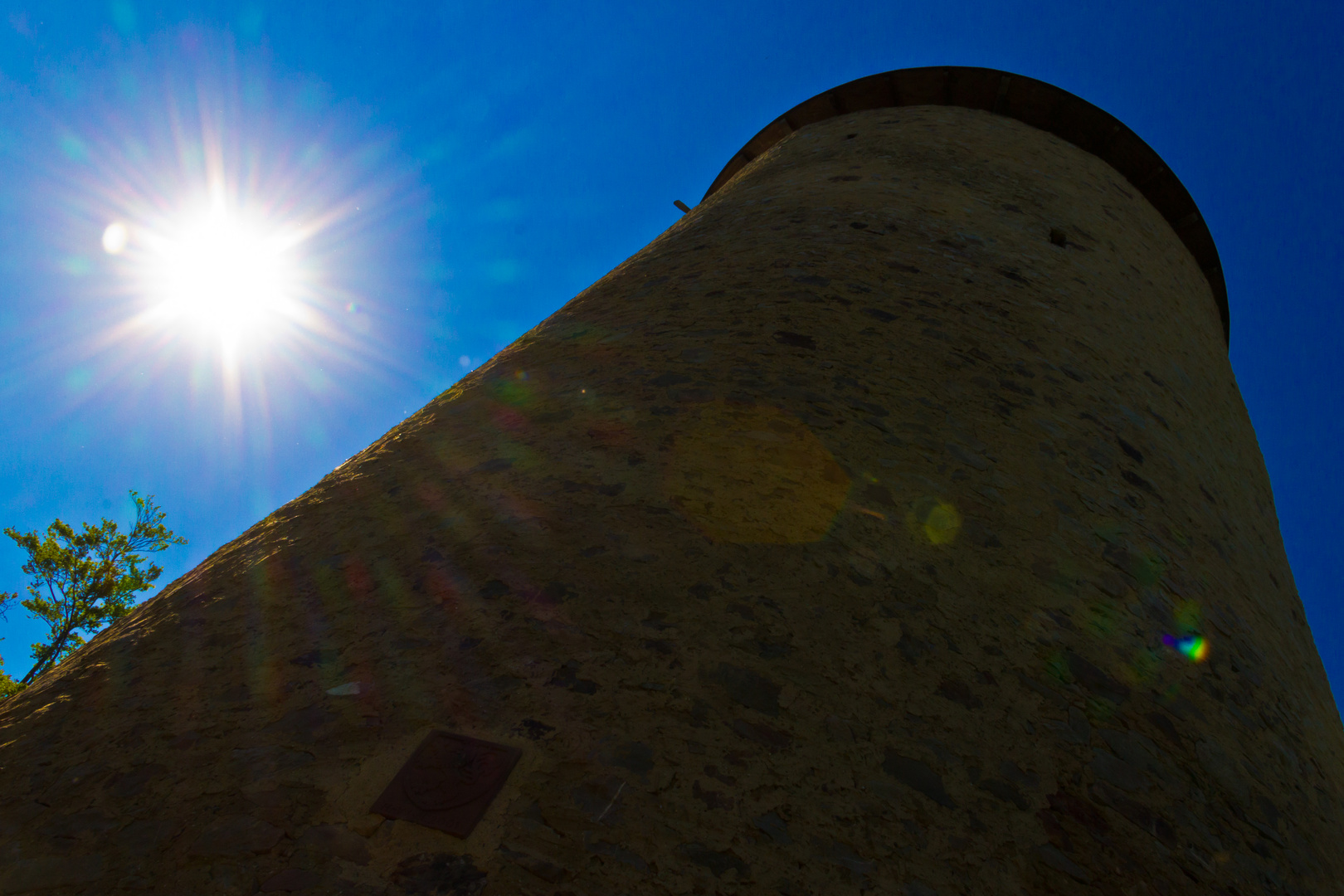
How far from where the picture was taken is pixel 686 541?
91.7 inches

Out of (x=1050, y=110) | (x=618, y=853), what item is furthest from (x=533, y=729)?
(x=1050, y=110)

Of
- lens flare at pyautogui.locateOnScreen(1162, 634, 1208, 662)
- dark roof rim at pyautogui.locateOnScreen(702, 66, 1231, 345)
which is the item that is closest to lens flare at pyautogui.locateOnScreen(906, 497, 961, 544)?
lens flare at pyautogui.locateOnScreen(1162, 634, 1208, 662)

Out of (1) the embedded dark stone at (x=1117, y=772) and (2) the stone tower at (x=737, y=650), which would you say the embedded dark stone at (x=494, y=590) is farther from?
(1) the embedded dark stone at (x=1117, y=772)

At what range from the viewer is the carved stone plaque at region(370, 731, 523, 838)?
5.21 ft

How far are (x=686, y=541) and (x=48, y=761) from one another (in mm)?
1748

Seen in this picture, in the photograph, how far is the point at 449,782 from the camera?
1649mm

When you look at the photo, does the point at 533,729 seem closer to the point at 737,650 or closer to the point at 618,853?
the point at 618,853

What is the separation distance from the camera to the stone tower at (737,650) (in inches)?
63.7

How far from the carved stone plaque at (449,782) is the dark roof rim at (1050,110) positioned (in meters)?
7.34

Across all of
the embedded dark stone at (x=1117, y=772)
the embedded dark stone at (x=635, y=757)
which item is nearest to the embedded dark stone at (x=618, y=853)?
the embedded dark stone at (x=635, y=757)

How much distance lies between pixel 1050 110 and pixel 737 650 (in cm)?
715

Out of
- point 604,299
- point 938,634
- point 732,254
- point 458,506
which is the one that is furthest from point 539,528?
point 732,254

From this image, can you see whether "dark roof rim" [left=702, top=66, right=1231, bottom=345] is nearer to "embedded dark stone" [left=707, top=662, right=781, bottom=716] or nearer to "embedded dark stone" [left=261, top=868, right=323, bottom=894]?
"embedded dark stone" [left=707, top=662, right=781, bottom=716]

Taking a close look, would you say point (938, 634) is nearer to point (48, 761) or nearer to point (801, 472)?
point (801, 472)
